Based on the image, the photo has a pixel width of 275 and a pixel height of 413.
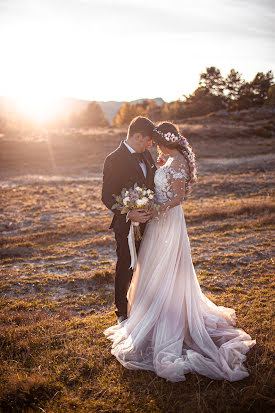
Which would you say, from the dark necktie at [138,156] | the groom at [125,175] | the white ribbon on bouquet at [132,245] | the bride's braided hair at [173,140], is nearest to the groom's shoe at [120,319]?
the groom at [125,175]

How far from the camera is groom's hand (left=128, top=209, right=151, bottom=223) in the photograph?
434 centimetres

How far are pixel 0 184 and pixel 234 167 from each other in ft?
54.1

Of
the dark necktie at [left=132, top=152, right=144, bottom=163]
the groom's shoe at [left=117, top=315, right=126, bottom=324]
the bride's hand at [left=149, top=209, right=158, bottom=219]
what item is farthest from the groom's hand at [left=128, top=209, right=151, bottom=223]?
the groom's shoe at [left=117, top=315, right=126, bottom=324]

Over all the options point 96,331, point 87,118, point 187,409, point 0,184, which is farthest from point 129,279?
point 87,118

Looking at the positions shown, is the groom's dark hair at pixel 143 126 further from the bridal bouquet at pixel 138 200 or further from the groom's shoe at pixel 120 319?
the groom's shoe at pixel 120 319

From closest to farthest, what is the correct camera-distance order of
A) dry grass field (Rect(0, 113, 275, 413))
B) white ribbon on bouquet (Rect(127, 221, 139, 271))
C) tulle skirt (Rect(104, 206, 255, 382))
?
dry grass field (Rect(0, 113, 275, 413)), tulle skirt (Rect(104, 206, 255, 382)), white ribbon on bouquet (Rect(127, 221, 139, 271))

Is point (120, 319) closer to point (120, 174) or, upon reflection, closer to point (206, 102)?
point (120, 174)

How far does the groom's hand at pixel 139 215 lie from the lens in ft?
14.3

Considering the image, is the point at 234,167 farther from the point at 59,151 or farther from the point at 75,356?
the point at 75,356

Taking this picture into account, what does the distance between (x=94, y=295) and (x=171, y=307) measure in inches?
101

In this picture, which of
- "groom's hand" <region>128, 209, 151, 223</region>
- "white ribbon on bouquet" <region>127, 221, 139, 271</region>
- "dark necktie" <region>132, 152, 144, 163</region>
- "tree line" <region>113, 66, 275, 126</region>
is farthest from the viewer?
"tree line" <region>113, 66, 275, 126</region>

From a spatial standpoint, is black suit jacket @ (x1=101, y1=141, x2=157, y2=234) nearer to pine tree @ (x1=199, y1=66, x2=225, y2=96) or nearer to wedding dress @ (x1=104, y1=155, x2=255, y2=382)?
wedding dress @ (x1=104, y1=155, x2=255, y2=382)

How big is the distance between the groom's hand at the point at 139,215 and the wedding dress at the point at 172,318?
312mm

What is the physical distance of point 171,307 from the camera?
435cm
